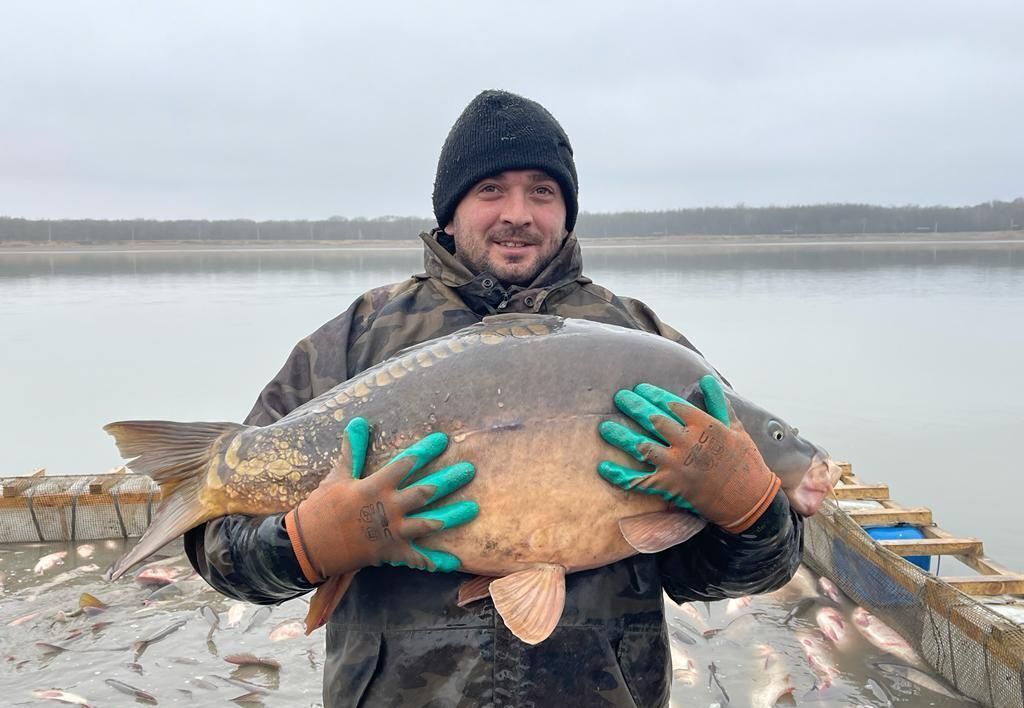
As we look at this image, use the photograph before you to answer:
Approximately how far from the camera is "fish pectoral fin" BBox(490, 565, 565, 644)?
196 cm

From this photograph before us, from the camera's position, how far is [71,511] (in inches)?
240

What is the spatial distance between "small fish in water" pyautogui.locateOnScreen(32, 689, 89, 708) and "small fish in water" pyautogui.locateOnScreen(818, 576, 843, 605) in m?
4.32

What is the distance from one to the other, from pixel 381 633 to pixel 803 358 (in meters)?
12.4

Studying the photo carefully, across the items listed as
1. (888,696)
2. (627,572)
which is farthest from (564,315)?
(888,696)

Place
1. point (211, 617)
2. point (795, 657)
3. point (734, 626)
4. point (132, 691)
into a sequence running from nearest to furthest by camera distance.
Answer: point (132, 691)
point (795, 657)
point (734, 626)
point (211, 617)

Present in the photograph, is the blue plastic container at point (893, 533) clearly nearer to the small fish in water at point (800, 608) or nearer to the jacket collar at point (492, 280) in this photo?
the small fish in water at point (800, 608)

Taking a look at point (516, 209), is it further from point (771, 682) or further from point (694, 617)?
point (694, 617)

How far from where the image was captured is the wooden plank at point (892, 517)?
5617 mm

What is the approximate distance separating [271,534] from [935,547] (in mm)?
4618

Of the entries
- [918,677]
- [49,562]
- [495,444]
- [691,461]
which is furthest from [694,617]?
[49,562]

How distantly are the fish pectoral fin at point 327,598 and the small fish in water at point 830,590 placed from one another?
4.08 m

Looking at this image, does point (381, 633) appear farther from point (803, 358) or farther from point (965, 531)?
point (803, 358)

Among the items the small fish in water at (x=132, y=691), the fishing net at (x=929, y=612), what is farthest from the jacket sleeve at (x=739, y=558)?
the small fish in water at (x=132, y=691)

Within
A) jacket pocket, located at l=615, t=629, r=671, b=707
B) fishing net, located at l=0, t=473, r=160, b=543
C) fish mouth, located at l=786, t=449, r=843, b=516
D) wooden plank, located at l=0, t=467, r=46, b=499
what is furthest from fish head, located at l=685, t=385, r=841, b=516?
wooden plank, located at l=0, t=467, r=46, b=499
